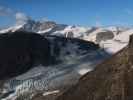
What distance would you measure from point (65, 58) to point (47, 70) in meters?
12.2

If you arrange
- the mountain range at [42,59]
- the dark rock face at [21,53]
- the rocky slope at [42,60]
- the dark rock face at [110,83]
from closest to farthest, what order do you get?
the dark rock face at [110,83] → the mountain range at [42,59] → the rocky slope at [42,60] → the dark rock face at [21,53]

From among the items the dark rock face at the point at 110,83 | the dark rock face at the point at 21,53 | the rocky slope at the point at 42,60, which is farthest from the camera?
the dark rock face at the point at 21,53

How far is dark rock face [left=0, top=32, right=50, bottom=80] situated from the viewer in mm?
95588

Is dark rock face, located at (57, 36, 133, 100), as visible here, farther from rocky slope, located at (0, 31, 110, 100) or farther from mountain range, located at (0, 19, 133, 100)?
rocky slope, located at (0, 31, 110, 100)

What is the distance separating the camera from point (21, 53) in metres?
101

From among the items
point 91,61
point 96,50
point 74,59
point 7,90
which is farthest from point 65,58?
point 7,90

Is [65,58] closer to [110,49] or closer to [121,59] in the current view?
[110,49]

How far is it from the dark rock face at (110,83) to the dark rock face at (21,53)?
54642mm

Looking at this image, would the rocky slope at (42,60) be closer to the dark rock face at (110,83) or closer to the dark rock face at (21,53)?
the dark rock face at (21,53)

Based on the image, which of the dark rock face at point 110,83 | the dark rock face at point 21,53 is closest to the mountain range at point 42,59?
the dark rock face at point 21,53

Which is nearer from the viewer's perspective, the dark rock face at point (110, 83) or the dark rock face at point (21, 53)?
the dark rock face at point (110, 83)

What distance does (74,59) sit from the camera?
100875 mm

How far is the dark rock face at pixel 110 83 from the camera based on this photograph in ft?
108

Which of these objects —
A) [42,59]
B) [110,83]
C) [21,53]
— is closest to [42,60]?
[42,59]
